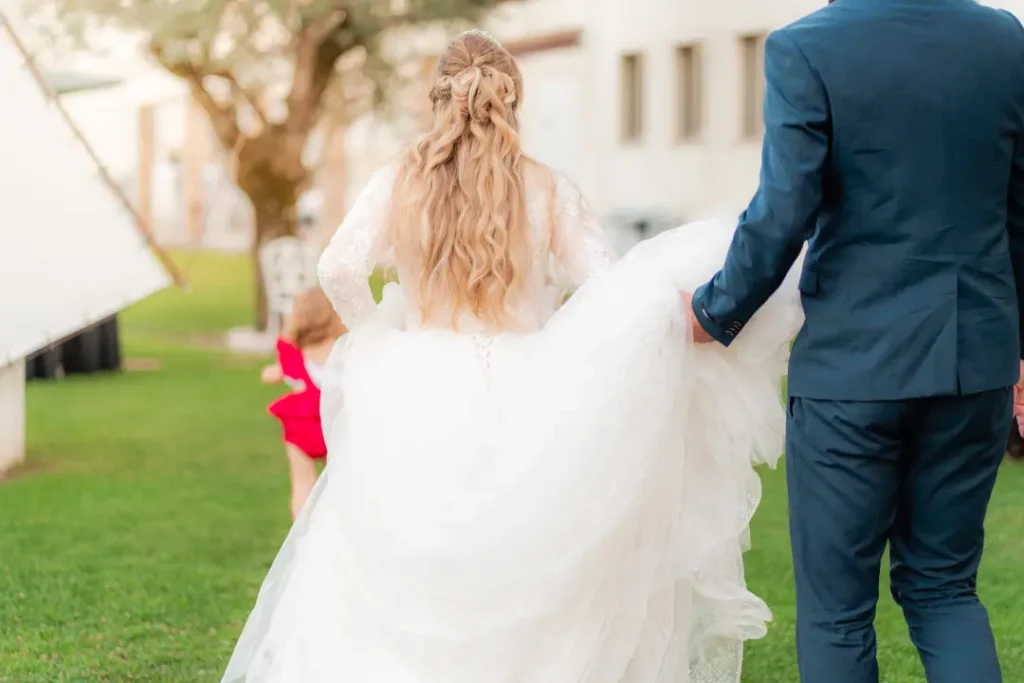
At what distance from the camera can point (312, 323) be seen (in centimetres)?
675

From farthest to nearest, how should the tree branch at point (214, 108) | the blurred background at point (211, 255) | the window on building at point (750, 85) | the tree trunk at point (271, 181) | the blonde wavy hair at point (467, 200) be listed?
1. the window on building at point (750, 85)
2. the tree trunk at point (271, 181)
3. the tree branch at point (214, 108)
4. the blurred background at point (211, 255)
5. the blonde wavy hair at point (467, 200)

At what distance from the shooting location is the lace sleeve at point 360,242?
4.36m

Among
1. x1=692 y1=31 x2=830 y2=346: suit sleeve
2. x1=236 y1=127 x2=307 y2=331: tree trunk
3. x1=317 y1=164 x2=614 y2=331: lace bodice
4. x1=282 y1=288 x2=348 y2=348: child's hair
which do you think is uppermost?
x1=692 y1=31 x2=830 y2=346: suit sleeve

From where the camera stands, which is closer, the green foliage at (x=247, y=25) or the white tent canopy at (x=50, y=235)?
the white tent canopy at (x=50, y=235)

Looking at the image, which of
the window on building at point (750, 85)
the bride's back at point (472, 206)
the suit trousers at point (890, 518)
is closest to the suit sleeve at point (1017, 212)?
the suit trousers at point (890, 518)

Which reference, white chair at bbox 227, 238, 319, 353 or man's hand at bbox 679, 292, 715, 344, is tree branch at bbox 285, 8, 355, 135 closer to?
white chair at bbox 227, 238, 319, 353

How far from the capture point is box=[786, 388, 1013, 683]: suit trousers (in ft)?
11.8

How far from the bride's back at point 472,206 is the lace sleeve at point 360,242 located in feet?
0.10

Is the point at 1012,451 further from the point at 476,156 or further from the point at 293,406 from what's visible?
the point at 476,156

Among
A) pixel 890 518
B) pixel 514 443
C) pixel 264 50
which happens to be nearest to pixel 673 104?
pixel 264 50

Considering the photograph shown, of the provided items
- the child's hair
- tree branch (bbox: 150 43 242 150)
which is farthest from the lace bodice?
tree branch (bbox: 150 43 242 150)

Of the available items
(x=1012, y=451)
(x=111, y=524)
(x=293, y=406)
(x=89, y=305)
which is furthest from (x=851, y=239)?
(x=1012, y=451)

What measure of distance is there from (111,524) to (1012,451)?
5864 mm

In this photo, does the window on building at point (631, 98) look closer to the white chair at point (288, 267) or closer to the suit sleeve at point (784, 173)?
the white chair at point (288, 267)
